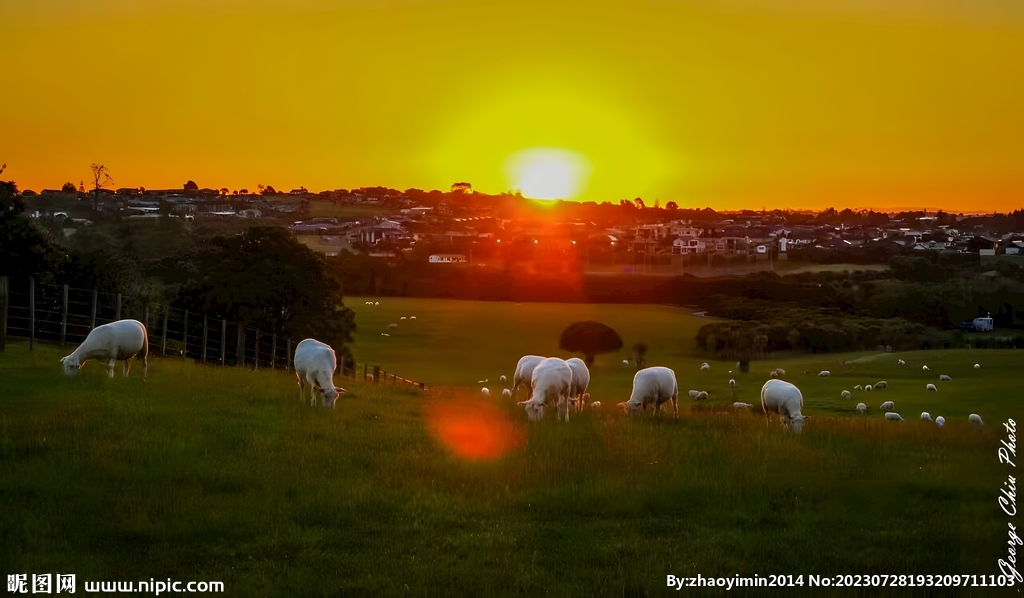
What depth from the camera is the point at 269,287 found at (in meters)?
45.8

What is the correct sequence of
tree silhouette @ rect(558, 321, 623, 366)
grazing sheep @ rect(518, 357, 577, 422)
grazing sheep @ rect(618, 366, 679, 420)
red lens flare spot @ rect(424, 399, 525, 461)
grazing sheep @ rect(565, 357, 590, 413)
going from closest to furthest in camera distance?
1. red lens flare spot @ rect(424, 399, 525, 461)
2. grazing sheep @ rect(518, 357, 577, 422)
3. grazing sheep @ rect(618, 366, 679, 420)
4. grazing sheep @ rect(565, 357, 590, 413)
5. tree silhouette @ rect(558, 321, 623, 366)

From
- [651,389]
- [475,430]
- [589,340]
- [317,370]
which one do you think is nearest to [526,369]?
[651,389]

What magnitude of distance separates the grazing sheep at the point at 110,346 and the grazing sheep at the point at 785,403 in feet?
44.1

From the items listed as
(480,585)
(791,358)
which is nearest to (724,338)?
(791,358)

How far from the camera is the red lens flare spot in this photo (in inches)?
633

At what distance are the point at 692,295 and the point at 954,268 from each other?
34170mm

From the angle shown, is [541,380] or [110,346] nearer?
[541,380]

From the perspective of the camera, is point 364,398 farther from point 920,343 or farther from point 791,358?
point 920,343

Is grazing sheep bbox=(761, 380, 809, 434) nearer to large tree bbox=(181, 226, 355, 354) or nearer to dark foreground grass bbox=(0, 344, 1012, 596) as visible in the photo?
dark foreground grass bbox=(0, 344, 1012, 596)

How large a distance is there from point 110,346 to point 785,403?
1455cm

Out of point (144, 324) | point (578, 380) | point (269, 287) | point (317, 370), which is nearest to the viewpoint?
point (317, 370)

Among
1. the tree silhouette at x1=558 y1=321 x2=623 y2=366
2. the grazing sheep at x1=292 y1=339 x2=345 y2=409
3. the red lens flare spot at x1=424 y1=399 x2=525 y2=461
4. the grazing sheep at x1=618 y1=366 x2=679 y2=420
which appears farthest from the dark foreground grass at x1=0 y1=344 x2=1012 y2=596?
the tree silhouette at x1=558 y1=321 x2=623 y2=366

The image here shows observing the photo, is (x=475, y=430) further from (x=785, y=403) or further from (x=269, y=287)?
(x=269, y=287)

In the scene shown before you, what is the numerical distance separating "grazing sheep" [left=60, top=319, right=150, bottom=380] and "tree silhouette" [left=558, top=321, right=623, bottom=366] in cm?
6041
